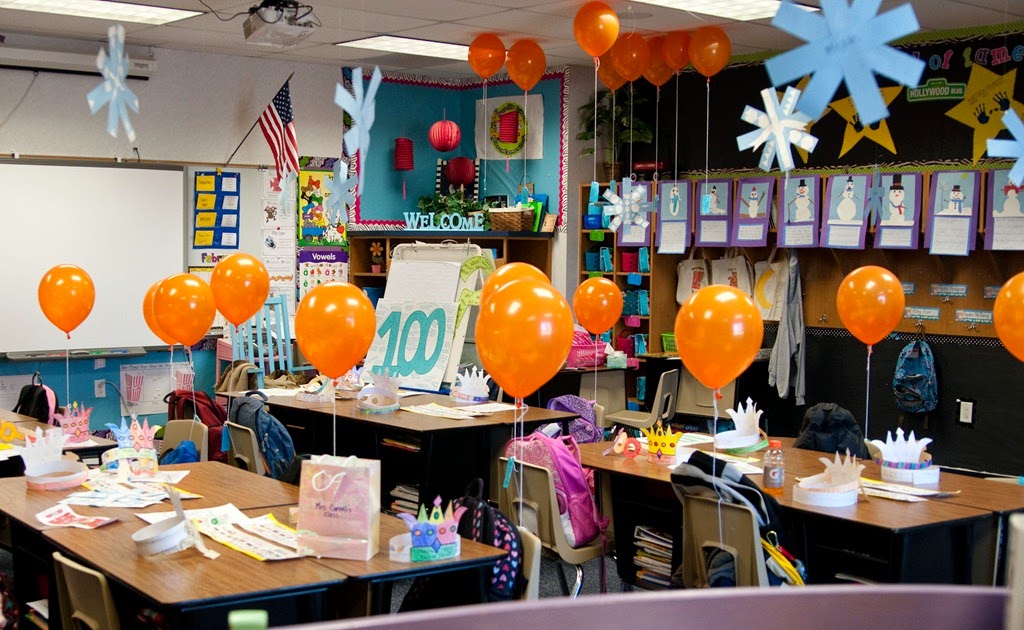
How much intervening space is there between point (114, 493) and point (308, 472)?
1275 millimetres

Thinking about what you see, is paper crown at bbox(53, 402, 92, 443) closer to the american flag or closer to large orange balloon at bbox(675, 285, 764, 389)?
large orange balloon at bbox(675, 285, 764, 389)

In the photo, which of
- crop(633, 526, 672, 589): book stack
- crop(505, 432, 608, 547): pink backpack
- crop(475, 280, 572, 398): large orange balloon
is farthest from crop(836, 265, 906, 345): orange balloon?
crop(475, 280, 572, 398): large orange balloon

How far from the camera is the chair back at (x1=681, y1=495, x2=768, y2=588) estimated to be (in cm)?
415

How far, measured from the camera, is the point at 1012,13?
742 cm

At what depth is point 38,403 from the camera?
7398 millimetres

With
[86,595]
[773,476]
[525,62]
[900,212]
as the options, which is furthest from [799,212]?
[86,595]

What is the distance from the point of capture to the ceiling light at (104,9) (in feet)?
25.9

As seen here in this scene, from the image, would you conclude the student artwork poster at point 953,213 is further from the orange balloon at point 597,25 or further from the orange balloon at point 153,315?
the orange balloon at point 153,315

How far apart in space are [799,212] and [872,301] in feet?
11.6

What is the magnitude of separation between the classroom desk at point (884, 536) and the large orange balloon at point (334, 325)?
4.30 feet

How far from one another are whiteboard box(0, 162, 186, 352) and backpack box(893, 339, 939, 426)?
5.87 meters

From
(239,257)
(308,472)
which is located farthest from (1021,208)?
(308,472)

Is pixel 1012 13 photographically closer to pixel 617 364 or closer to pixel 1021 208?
pixel 1021 208

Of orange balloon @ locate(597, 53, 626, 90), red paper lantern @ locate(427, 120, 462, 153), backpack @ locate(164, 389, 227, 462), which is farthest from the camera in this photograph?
red paper lantern @ locate(427, 120, 462, 153)
